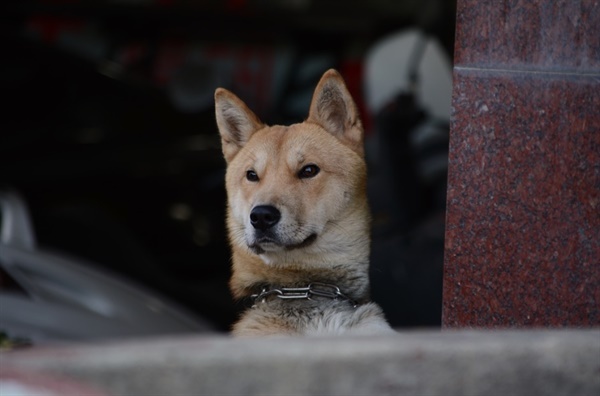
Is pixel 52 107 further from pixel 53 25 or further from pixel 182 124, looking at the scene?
pixel 53 25

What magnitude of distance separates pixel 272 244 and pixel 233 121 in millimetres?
560

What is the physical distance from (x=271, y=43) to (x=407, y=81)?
622cm

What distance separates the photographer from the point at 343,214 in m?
3.94

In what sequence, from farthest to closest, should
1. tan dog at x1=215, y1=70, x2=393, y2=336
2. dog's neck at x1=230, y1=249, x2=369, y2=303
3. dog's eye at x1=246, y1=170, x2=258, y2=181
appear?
dog's eye at x1=246, y1=170, x2=258, y2=181 < dog's neck at x1=230, y1=249, x2=369, y2=303 < tan dog at x1=215, y1=70, x2=393, y2=336

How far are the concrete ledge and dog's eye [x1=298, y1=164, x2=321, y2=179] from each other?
3.77ft

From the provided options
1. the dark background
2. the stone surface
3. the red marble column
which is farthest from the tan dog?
the dark background

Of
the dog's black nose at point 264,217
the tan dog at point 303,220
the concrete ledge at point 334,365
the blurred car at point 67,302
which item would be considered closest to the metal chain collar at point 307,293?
the tan dog at point 303,220

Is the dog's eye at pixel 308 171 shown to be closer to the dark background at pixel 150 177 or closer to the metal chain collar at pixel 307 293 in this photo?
the metal chain collar at pixel 307 293

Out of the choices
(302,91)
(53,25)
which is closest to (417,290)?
(302,91)

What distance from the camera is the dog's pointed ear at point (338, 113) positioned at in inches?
155

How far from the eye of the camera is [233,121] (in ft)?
13.5

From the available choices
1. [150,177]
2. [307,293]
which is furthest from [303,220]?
[150,177]

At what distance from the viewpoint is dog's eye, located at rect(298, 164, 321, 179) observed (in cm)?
391

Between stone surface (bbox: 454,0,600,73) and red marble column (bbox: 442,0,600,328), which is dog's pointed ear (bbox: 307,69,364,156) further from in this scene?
stone surface (bbox: 454,0,600,73)
